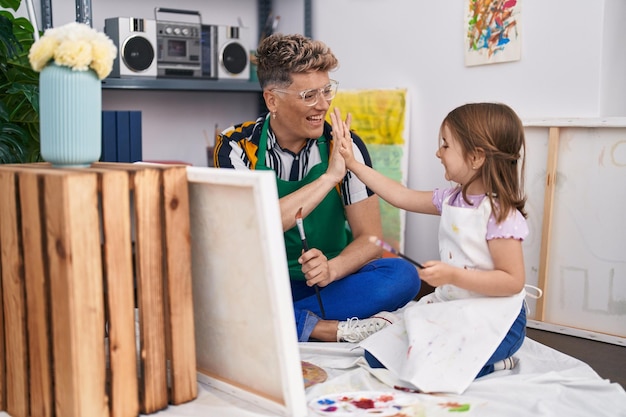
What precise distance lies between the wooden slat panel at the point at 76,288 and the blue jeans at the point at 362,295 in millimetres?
806

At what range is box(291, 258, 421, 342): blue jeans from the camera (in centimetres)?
213

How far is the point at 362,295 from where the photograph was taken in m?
2.13

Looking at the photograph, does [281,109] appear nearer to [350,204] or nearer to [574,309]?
[350,204]

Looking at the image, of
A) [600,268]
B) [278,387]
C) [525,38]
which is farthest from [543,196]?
[278,387]

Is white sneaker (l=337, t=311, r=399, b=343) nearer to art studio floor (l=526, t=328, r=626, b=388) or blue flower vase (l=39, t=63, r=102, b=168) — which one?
art studio floor (l=526, t=328, r=626, b=388)

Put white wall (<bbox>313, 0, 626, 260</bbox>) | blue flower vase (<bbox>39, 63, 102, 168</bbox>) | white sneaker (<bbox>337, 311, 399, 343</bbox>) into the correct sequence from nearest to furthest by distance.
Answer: blue flower vase (<bbox>39, 63, 102, 168</bbox>)
white sneaker (<bbox>337, 311, 399, 343</bbox>)
white wall (<bbox>313, 0, 626, 260</bbox>)

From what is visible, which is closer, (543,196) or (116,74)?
(543,196)

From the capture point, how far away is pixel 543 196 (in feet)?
8.06

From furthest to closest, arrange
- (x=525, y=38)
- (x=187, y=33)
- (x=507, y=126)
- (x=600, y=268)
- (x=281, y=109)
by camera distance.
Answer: (x=187, y=33) < (x=525, y=38) < (x=600, y=268) < (x=281, y=109) < (x=507, y=126)

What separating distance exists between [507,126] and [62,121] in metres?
1.00

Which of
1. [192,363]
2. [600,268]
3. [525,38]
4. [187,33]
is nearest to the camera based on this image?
[192,363]

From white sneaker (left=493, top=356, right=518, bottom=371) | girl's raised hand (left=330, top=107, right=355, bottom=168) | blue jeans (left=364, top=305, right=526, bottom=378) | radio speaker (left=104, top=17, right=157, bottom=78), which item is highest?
radio speaker (left=104, top=17, right=157, bottom=78)

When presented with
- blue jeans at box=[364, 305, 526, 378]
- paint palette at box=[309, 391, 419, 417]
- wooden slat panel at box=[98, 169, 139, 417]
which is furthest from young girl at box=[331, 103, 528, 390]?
wooden slat panel at box=[98, 169, 139, 417]

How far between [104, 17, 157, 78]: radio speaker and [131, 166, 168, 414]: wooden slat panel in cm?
158
